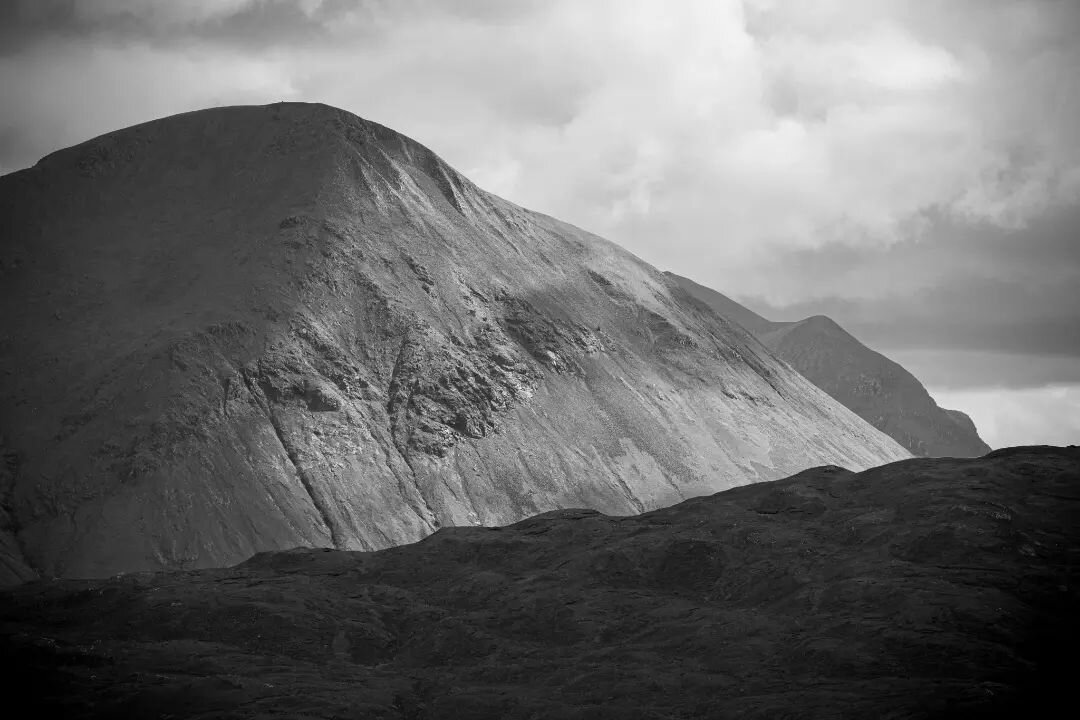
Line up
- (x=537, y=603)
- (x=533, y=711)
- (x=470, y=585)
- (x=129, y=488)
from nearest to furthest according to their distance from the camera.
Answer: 1. (x=533, y=711)
2. (x=537, y=603)
3. (x=470, y=585)
4. (x=129, y=488)

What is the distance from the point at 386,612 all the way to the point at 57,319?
9471 centimetres

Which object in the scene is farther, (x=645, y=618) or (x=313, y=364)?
(x=313, y=364)

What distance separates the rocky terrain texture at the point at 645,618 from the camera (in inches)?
2095

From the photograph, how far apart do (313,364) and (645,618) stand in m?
88.4

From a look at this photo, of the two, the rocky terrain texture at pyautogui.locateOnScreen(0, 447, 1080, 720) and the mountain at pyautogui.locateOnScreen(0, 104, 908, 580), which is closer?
the rocky terrain texture at pyautogui.locateOnScreen(0, 447, 1080, 720)

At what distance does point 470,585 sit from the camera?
239 ft

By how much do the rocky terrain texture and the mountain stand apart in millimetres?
46259

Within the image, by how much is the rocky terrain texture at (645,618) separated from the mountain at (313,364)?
46.3m

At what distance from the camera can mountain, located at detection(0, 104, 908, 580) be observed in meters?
125

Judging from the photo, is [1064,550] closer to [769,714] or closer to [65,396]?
[769,714]

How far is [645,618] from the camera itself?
65.2 m

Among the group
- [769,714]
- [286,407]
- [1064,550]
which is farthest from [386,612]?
[286,407]

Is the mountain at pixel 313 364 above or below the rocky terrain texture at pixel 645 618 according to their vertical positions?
above

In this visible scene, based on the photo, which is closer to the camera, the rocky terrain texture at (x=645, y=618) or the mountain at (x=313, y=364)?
the rocky terrain texture at (x=645, y=618)
